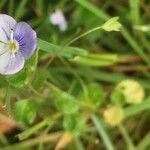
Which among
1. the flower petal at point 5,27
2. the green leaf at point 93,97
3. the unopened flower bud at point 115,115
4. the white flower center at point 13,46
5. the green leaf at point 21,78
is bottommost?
the unopened flower bud at point 115,115

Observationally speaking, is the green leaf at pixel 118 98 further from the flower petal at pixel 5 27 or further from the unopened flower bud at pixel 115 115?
the flower petal at pixel 5 27

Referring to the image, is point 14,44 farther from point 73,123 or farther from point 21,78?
point 73,123

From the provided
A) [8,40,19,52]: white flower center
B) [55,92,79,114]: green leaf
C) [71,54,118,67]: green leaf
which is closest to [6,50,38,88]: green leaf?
[8,40,19,52]: white flower center

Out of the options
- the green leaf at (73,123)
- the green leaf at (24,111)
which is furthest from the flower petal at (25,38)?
the green leaf at (73,123)

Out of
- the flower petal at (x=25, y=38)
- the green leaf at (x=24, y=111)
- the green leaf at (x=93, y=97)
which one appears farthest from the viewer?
the green leaf at (x=93, y=97)

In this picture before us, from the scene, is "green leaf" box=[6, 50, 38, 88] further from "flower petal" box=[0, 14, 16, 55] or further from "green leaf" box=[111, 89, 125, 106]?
"green leaf" box=[111, 89, 125, 106]

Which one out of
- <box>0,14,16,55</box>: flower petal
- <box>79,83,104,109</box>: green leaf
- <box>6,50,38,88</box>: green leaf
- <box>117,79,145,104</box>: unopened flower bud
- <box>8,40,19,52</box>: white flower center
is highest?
<box>0,14,16,55</box>: flower petal

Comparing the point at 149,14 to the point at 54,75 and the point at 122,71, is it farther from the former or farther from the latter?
the point at 54,75
